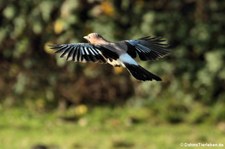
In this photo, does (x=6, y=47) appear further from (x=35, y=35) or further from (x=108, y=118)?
(x=108, y=118)

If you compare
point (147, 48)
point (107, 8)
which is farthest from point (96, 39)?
point (107, 8)

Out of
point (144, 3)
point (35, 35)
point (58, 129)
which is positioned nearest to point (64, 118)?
point (58, 129)

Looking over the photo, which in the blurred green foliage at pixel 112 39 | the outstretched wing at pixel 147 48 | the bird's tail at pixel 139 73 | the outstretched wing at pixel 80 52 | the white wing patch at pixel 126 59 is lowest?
the bird's tail at pixel 139 73

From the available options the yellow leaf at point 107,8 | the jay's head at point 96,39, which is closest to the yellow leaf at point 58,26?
the yellow leaf at point 107,8

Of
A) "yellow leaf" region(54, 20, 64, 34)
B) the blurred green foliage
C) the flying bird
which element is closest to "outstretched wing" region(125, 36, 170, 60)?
the flying bird

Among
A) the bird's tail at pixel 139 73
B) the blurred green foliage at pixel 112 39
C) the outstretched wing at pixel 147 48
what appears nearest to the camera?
the bird's tail at pixel 139 73

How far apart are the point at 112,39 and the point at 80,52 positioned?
537 centimetres

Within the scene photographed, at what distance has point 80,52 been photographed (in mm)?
3139

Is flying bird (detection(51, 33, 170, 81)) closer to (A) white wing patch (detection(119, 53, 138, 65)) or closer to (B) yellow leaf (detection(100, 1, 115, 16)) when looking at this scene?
(A) white wing patch (detection(119, 53, 138, 65))

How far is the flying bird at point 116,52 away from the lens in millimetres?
2854

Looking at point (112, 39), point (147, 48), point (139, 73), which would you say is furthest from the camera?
point (112, 39)

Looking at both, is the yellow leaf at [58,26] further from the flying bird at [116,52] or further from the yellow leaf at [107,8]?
the flying bird at [116,52]

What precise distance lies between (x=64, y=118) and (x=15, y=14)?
4.99ft

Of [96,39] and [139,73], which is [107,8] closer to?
[96,39]
